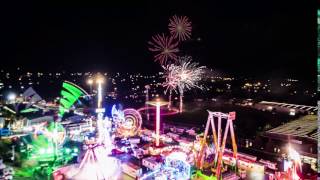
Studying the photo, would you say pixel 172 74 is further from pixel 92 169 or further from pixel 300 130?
pixel 300 130

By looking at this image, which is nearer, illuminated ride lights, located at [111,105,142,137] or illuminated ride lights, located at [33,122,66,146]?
illuminated ride lights, located at [33,122,66,146]

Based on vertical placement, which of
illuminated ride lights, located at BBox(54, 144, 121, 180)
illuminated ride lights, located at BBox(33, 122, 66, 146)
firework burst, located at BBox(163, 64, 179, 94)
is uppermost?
firework burst, located at BBox(163, 64, 179, 94)

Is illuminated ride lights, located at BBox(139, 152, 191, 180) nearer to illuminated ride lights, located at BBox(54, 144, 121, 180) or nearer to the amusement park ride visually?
the amusement park ride

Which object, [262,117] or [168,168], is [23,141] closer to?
[168,168]

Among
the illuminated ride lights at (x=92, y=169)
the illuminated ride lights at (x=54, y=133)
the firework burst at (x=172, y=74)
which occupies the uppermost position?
the firework burst at (x=172, y=74)

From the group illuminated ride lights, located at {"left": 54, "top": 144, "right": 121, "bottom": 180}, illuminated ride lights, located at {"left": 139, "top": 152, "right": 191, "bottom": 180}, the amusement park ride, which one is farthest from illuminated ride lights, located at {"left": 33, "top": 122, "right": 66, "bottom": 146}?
illuminated ride lights, located at {"left": 139, "top": 152, "right": 191, "bottom": 180}

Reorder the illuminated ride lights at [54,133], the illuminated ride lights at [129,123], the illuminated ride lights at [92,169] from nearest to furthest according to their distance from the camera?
the illuminated ride lights at [92,169] < the illuminated ride lights at [54,133] < the illuminated ride lights at [129,123]

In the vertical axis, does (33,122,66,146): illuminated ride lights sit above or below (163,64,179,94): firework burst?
below

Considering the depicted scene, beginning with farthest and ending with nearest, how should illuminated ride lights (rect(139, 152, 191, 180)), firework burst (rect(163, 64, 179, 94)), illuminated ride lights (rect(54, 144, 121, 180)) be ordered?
firework burst (rect(163, 64, 179, 94)) → illuminated ride lights (rect(139, 152, 191, 180)) → illuminated ride lights (rect(54, 144, 121, 180))

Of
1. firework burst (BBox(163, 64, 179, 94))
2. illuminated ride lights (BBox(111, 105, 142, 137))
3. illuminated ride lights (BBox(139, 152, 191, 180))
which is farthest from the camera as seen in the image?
illuminated ride lights (BBox(111, 105, 142, 137))

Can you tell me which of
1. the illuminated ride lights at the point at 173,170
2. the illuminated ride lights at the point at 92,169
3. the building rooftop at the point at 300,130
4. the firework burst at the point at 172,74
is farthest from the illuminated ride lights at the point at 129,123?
the building rooftop at the point at 300,130

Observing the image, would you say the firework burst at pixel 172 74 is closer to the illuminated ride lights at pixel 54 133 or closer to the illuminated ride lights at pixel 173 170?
the illuminated ride lights at pixel 173 170
